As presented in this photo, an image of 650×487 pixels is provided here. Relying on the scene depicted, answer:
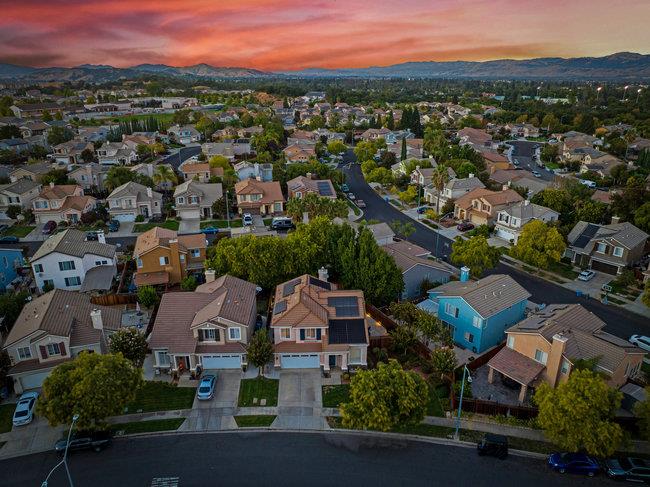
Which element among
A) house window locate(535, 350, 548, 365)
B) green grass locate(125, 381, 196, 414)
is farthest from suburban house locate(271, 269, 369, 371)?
house window locate(535, 350, 548, 365)

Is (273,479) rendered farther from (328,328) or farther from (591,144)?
(591,144)

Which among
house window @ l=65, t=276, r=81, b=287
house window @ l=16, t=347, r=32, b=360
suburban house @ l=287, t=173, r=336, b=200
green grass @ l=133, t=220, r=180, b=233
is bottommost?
green grass @ l=133, t=220, r=180, b=233

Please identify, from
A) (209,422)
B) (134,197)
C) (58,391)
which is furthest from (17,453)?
(134,197)

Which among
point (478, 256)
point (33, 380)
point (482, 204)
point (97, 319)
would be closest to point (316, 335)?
point (97, 319)

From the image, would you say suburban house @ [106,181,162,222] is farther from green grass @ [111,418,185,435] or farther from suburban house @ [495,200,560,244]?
suburban house @ [495,200,560,244]

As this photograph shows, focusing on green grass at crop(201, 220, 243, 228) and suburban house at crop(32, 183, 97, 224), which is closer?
suburban house at crop(32, 183, 97, 224)

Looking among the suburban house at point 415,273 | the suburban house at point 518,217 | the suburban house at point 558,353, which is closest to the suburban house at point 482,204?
the suburban house at point 518,217

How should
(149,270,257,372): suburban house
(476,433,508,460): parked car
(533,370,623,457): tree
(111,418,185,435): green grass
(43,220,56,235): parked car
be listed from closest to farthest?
(533,370,623,457): tree, (476,433,508,460): parked car, (111,418,185,435): green grass, (149,270,257,372): suburban house, (43,220,56,235): parked car
